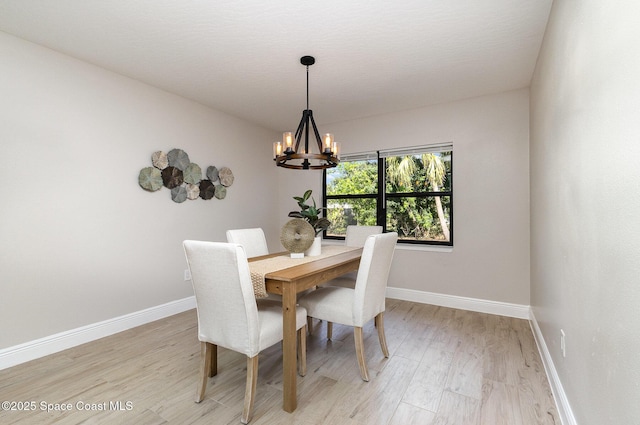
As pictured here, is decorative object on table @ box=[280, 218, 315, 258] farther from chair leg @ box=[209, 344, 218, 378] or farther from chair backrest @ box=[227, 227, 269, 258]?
chair leg @ box=[209, 344, 218, 378]

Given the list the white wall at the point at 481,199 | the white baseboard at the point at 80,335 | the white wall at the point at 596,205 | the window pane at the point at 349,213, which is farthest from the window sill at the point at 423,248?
the white baseboard at the point at 80,335

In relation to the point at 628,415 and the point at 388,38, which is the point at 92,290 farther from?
the point at 628,415

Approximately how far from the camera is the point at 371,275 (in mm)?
2031

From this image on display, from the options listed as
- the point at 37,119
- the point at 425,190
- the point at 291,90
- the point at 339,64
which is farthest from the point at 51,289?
the point at 425,190

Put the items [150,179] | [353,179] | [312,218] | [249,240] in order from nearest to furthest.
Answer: [312,218], [249,240], [150,179], [353,179]

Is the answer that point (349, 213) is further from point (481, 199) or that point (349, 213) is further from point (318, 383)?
point (318, 383)

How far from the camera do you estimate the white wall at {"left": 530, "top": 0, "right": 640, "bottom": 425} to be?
2.82 ft

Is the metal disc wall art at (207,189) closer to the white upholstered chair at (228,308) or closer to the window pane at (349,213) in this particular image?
the window pane at (349,213)

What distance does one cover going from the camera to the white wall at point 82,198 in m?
2.25

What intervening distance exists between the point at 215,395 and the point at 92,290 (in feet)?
5.54

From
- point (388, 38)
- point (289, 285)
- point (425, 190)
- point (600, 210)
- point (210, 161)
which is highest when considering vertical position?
point (388, 38)

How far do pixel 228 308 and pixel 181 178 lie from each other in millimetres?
2258

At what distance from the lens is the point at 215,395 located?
1855mm

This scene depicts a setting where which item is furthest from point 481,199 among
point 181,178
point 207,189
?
point 181,178
